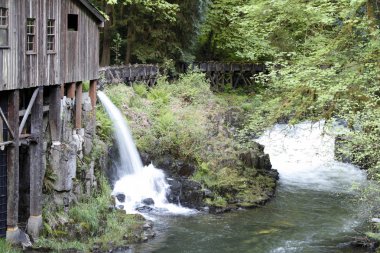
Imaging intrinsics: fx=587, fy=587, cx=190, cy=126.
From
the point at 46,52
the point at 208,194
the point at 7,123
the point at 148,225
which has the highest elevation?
the point at 46,52

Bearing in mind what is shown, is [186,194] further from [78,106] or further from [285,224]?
[78,106]

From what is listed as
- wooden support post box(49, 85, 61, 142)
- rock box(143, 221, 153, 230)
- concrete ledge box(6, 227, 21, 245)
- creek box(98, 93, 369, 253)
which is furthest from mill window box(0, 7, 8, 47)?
rock box(143, 221, 153, 230)

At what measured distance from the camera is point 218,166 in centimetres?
2819

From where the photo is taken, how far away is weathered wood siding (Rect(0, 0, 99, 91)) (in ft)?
57.0

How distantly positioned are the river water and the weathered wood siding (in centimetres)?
654

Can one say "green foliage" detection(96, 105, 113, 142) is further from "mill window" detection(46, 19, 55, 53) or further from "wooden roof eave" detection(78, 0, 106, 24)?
"mill window" detection(46, 19, 55, 53)

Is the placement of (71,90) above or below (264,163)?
above

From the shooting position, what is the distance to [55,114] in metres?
20.7

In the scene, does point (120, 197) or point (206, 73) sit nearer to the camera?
point (120, 197)

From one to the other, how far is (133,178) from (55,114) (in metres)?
6.12

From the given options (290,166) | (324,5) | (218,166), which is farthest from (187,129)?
(324,5)

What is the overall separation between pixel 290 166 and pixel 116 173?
38.4 ft

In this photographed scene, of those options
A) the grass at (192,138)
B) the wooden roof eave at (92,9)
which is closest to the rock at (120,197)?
the grass at (192,138)

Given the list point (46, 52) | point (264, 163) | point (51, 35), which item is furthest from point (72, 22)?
point (264, 163)
